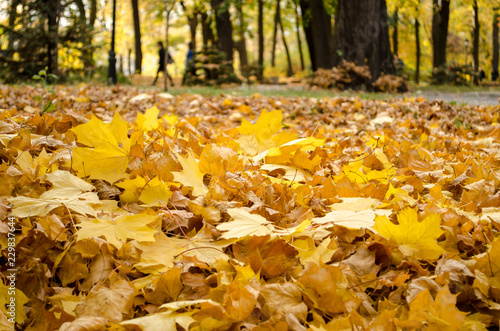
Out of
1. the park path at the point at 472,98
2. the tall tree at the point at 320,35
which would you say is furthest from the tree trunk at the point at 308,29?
the park path at the point at 472,98

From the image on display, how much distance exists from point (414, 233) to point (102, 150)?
3.87 ft

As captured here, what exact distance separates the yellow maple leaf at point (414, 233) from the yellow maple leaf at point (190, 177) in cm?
68

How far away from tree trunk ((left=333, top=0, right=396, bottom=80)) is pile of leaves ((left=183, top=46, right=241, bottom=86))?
484cm

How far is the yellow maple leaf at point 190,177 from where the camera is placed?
1.62m

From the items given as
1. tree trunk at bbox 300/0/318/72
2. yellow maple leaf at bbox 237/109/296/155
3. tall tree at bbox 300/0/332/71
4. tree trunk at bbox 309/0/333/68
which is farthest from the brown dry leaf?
tree trunk at bbox 300/0/318/72

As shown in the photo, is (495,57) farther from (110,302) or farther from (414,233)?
(110,302)

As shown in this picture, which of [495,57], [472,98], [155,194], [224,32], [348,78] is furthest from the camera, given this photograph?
[495,57]

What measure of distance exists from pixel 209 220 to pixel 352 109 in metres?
5.09

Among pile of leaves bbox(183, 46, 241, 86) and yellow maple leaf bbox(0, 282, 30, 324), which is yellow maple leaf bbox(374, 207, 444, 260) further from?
pile of leaves bbox(183, 46, 241, 86)

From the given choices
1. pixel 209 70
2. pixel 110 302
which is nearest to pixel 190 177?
pixel 110 302

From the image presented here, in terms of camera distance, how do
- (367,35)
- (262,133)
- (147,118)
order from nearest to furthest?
(262,133) < (147,118) < (367,35)

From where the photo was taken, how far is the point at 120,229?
1.33 metres

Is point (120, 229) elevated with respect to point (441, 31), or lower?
lower

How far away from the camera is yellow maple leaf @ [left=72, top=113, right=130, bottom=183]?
64.5 inches
